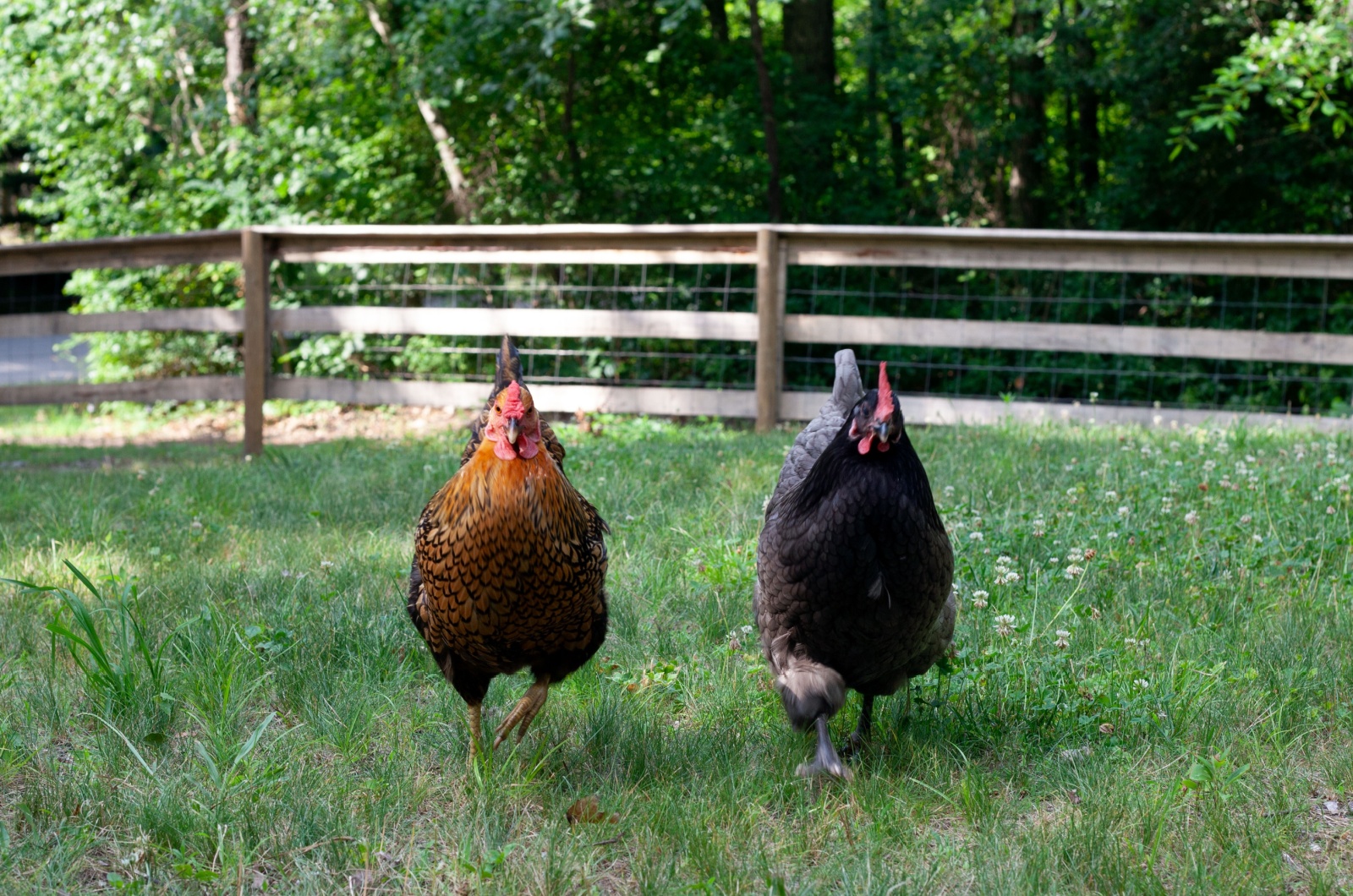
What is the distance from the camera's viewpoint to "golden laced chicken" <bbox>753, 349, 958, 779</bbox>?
2.86 metres

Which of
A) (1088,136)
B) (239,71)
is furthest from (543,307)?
(1088,136)

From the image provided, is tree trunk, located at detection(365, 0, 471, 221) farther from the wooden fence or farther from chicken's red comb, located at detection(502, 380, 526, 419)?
chicken's red comb, located at detection(502, 380, 526, 419)

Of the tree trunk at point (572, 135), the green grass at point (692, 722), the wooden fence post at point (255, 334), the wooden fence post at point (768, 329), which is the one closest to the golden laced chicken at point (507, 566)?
the green grass at point (692, 722)

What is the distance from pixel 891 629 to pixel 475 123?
10.7 metres

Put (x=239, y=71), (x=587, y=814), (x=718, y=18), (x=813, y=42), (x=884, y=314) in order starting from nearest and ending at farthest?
(x=587, y=814), (x=884, y=314), (x=239, y=71), (x=813, y=42), (x=718, y=18)

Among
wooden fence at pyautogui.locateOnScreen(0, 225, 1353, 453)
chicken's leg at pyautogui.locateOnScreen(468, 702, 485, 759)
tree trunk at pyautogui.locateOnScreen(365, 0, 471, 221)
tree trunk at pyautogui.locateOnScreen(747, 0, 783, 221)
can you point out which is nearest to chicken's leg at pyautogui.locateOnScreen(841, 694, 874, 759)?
chicken's leg at pyautogui.locateOnScreen(468, 702, 485, 759)

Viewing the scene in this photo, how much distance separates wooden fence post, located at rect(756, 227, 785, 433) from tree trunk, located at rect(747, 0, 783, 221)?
Answer: 409 centimetres

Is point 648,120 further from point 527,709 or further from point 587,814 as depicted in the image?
point 587,814

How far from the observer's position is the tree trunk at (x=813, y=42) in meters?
12.5

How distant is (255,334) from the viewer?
797 cm

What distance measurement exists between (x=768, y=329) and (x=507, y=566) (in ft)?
16.7

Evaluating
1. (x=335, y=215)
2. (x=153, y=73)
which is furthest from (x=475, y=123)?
(x=153, y=73)

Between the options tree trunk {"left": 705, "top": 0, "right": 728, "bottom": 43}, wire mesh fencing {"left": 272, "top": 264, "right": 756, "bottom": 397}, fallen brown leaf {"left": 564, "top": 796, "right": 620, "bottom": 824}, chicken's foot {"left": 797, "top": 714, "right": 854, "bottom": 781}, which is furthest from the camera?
tree trunk {"left": 705, "top": 0, "right": 728, "bottom": 43}

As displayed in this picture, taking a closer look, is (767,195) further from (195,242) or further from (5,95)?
(5,95)
